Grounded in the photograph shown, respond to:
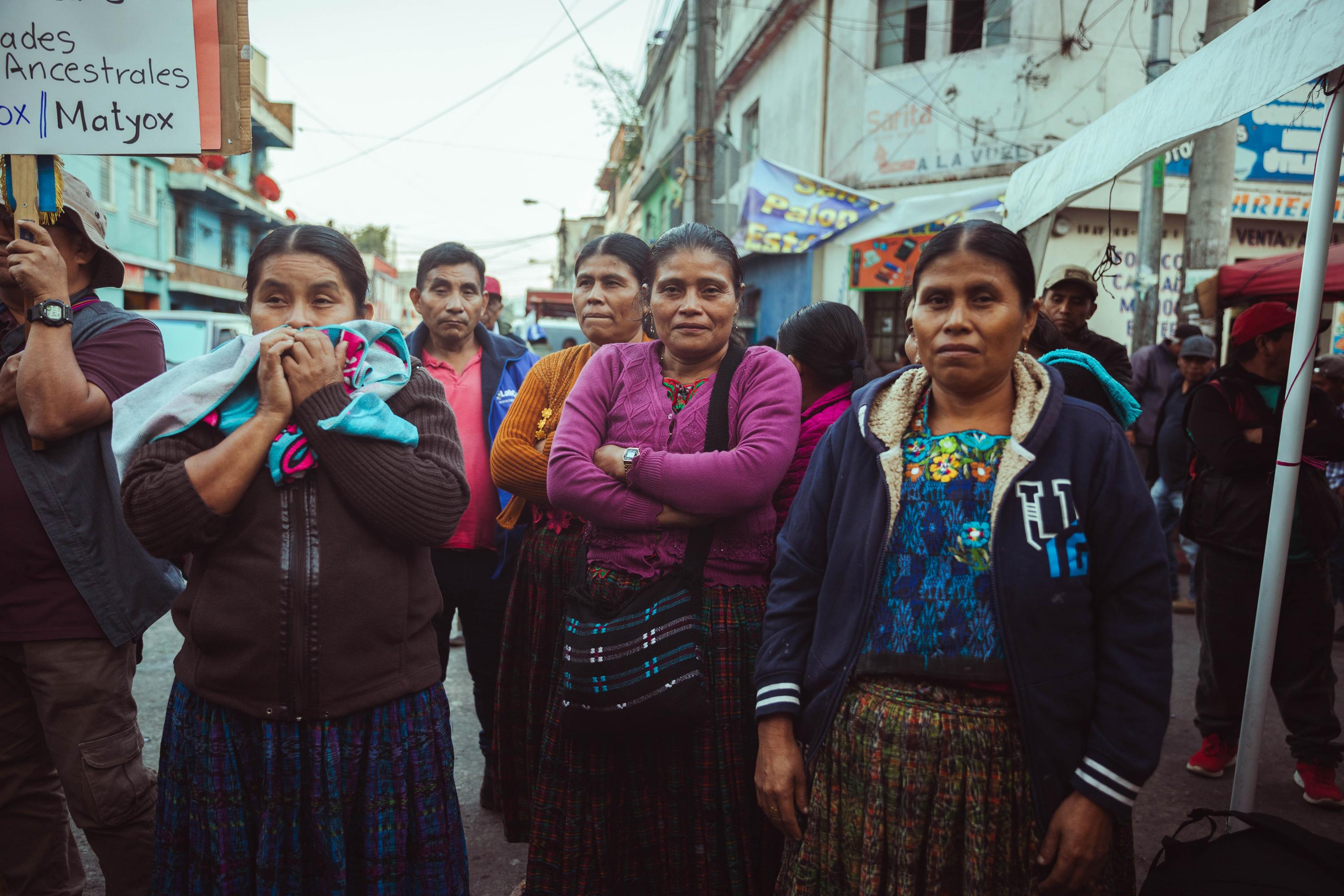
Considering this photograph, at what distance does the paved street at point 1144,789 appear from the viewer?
2.97m

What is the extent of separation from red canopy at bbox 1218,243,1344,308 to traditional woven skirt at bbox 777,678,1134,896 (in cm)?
559

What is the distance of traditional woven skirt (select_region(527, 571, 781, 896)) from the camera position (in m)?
2.15

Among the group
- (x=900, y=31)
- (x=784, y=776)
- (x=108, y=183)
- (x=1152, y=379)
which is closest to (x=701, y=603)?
(x=784, y=776)

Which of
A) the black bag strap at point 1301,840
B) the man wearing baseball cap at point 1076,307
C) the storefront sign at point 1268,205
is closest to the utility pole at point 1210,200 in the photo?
the man wearing baseball cap at point 1076,307

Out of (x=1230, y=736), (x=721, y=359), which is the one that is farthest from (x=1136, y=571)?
(x=1230, y=736)

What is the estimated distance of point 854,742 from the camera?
1.67 meters

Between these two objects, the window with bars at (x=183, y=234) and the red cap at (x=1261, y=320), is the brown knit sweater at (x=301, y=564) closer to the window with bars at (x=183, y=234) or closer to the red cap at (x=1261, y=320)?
the red cap at (x=1261, y=320)

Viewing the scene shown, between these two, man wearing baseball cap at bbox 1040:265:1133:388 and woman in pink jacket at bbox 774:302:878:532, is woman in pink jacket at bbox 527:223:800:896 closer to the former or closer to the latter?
woman in pink jacket at bbox 774:302:878:532

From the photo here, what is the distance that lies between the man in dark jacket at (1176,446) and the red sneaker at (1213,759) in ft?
8.71

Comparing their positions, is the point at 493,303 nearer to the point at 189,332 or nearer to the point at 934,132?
the point at 189,332

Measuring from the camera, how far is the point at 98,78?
2260 mm

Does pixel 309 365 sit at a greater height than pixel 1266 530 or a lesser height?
greater

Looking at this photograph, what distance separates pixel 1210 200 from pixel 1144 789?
16.0 ft

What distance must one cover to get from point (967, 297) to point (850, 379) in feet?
3.41
